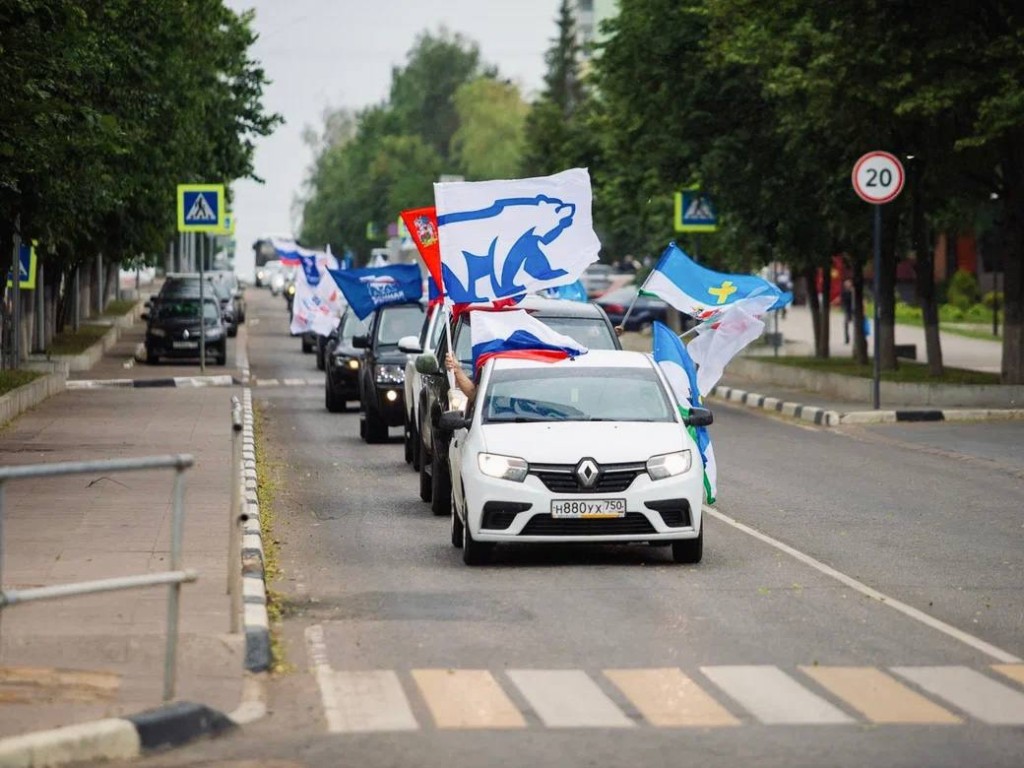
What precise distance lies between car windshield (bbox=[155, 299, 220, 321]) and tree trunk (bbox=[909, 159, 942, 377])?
693 inches

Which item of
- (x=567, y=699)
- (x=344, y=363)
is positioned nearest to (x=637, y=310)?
(x=344, y=363)

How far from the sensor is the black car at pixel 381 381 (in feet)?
90.0

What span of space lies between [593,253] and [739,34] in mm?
19544

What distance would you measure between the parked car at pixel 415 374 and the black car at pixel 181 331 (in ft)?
79.2

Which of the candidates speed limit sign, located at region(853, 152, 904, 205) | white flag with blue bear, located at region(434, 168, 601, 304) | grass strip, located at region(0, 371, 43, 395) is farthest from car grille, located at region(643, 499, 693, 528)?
speed limit sign, located at region(853, 152, 904, 205)

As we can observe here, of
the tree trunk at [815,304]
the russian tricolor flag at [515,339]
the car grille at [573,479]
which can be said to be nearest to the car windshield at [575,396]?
the russian tricolor flag at [515,339]

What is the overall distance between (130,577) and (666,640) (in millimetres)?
3507

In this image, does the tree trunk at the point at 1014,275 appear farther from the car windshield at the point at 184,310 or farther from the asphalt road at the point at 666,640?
the car windshield at the point at 184,310

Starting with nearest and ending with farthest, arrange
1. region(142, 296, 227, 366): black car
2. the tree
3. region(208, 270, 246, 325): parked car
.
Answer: region(142, 296, 227, 366): black car → region(208, 270, 246, 325): parked car → the tree

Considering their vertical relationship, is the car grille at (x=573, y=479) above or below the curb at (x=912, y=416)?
above

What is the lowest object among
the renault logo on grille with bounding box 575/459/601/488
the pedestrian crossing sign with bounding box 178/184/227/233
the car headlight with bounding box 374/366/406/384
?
the renault logo on grille with bounding box 575/459/601/488

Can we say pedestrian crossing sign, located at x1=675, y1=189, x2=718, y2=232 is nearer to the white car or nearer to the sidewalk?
the sidewalk

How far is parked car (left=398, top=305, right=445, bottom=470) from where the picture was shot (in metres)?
22.7

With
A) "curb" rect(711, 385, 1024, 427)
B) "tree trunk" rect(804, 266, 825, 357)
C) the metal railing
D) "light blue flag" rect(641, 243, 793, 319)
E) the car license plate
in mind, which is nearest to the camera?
the metal railing
